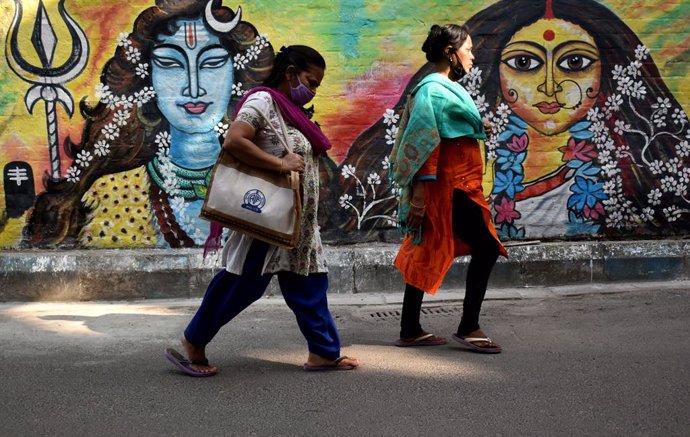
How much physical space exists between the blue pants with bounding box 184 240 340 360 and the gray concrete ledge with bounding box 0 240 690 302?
86.1 inches

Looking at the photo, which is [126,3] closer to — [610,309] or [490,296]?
[490,296]

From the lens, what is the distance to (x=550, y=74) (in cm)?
703

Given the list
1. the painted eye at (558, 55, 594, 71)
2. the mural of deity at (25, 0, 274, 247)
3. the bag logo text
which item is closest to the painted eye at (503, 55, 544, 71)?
the painted eye at (558, 55, 594, 71)

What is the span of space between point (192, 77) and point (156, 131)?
0.50 meters

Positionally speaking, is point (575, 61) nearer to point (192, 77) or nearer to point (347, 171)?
point (347, 171)

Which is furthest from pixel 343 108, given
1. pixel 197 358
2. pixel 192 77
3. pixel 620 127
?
pixel 197 358

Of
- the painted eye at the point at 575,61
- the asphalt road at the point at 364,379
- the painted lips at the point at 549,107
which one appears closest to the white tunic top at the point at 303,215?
the asphalt road at the point at 364,379

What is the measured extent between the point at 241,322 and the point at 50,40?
288 centimetres

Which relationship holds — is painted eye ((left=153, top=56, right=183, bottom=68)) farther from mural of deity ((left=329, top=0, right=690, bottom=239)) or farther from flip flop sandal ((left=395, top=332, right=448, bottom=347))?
flip flop sandal ((left=395, top=332, right=448, bottom=347))

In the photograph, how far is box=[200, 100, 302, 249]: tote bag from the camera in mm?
4020

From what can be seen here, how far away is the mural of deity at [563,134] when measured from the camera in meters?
6.99

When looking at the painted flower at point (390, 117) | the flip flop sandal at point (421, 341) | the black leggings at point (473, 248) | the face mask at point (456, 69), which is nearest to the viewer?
the black leggings at point (473, 248)

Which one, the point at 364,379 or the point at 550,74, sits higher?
the point at 550,74

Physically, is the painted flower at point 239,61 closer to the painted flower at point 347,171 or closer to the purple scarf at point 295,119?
the painted flower at point 347,171
